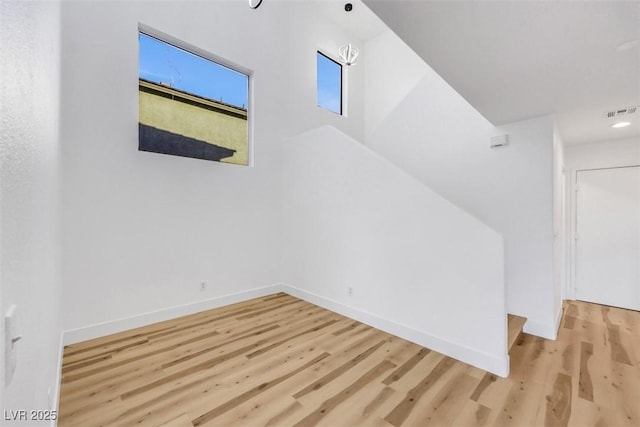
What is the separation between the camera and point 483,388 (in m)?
2.12

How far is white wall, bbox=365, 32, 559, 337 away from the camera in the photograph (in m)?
3.04

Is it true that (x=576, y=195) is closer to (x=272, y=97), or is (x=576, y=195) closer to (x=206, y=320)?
(x=272, y=97)

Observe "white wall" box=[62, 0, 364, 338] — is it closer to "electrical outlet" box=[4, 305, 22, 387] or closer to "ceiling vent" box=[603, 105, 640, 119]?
"electrical outlet" box=[4, 305, 22, 387]

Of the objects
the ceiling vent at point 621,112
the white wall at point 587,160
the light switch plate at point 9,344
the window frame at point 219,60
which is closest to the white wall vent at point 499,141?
the ceiling vent at point 621,112

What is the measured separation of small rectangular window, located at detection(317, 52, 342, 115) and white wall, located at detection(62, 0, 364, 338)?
0.83m

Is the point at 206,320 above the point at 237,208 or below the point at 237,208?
below

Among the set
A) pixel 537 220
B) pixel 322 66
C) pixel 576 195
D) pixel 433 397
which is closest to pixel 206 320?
pixel 433 397

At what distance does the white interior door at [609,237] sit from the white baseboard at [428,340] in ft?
10.4

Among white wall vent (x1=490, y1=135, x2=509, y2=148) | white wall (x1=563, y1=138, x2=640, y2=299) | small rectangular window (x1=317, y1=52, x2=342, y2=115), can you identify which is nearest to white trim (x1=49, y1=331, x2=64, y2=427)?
white wall vent (x1=490, y1=135, x2=509, y2=148)

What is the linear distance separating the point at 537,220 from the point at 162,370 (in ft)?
13.4

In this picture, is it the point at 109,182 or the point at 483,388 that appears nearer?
the point at 483,388

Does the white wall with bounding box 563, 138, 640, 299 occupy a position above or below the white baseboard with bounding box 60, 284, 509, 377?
above

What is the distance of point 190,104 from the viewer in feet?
12.0

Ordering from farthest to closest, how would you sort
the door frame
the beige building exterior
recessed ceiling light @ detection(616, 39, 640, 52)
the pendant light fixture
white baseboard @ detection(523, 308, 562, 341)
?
1. the pendant light fixture
2. the door frame
3. the beige building exterior
4. white baseboard @ detection(523, 308, 562, 341)
5. recessed ceiling light @ detection(616, 39, 640, 52)
